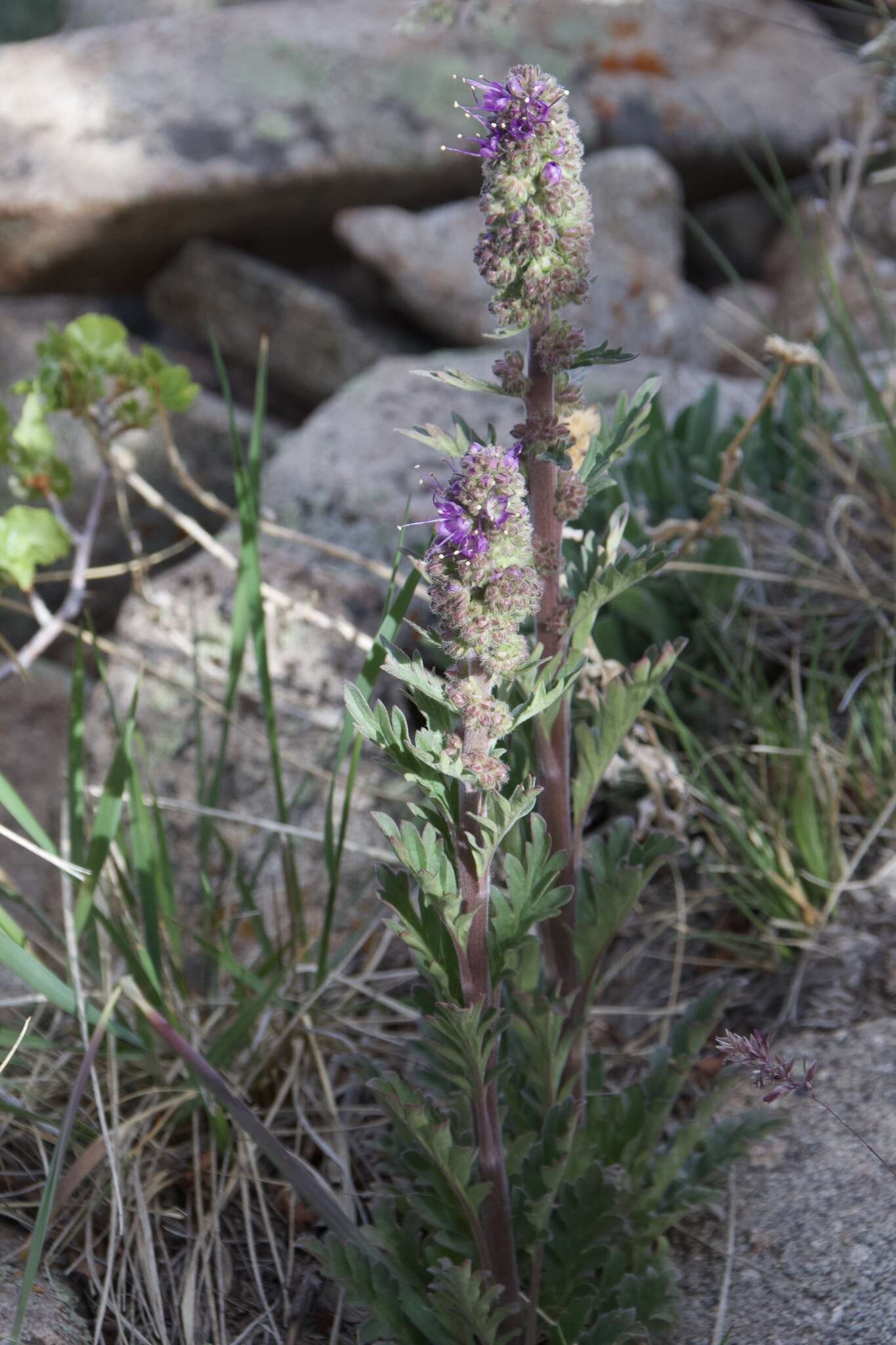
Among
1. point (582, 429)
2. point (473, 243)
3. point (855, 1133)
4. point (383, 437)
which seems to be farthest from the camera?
point (473, 243)

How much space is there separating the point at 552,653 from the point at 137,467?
256cm

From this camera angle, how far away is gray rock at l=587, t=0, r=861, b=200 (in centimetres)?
412

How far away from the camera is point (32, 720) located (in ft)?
11.3

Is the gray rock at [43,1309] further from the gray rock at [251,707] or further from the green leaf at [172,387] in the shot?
the green leaf at [172,387]

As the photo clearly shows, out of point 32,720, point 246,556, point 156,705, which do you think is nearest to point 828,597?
point 246,556

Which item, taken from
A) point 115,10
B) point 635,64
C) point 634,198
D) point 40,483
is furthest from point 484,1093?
point 115,10

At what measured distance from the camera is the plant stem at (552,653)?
1167 mm

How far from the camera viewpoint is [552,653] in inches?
49.3

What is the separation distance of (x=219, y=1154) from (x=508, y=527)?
107 cm

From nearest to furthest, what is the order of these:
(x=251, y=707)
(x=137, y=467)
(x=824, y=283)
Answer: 1. (x=251, y=707)
2. (x=137, y=467)
3. (x=824, y=283)

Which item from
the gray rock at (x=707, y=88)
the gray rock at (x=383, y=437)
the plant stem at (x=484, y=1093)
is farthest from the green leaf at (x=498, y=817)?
the gray rock at (x=707, y=88)

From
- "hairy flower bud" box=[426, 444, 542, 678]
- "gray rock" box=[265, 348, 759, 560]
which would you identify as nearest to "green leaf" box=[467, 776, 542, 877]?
"hairy flower bud" box=[426, 444, 542, 678]

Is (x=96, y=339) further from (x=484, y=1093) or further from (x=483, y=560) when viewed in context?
(x=484, y=1093)

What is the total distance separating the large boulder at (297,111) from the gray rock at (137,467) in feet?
1.04
